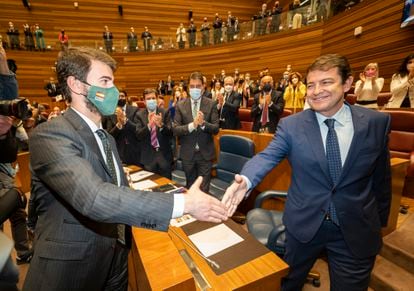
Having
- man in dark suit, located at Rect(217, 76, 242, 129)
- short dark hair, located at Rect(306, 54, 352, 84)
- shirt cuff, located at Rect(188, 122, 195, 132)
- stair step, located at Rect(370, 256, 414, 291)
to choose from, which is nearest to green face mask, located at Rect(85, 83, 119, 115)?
short dark hair, located at Rect(306, 54, 352, 84)

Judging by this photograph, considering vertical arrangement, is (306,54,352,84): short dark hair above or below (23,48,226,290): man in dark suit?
above

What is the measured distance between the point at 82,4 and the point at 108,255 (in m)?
13.9

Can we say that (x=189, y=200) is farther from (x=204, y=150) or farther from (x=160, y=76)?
(x=160, y=76)

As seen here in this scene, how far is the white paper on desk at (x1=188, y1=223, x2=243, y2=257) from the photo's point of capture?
1.23 metres

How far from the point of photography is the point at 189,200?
87cm

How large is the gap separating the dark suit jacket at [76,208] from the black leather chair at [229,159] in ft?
5.19

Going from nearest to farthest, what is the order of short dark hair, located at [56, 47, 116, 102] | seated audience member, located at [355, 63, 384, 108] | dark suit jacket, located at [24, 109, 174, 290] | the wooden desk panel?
dark suit jacket, located at [24, 109, 174, 290]
the wooden desk panel
short dark hair, located at [56, 47, 116, 102]
seated audience member, located at [355, 63, 384, 108]

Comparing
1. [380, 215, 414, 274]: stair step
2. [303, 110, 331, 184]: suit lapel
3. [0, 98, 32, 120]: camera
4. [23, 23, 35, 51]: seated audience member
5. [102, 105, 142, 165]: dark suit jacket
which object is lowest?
[380, 215, 414, 274]: stair step

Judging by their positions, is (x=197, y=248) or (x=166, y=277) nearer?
(x=166, y=277)

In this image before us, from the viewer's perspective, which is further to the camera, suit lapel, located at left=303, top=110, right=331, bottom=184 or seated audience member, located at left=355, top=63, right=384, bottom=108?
seated audience member, located at left=355, top=63, right=384, bottom=108

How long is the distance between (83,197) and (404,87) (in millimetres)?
4386

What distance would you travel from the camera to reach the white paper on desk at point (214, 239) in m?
1.23

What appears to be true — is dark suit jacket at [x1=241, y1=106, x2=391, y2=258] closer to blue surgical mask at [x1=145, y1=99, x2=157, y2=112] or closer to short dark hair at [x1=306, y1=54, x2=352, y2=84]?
short dark hair at [x1=306, y1=54, x2=352, y2=84]

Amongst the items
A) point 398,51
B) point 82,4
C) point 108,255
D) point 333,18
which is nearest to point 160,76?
point 82,4
